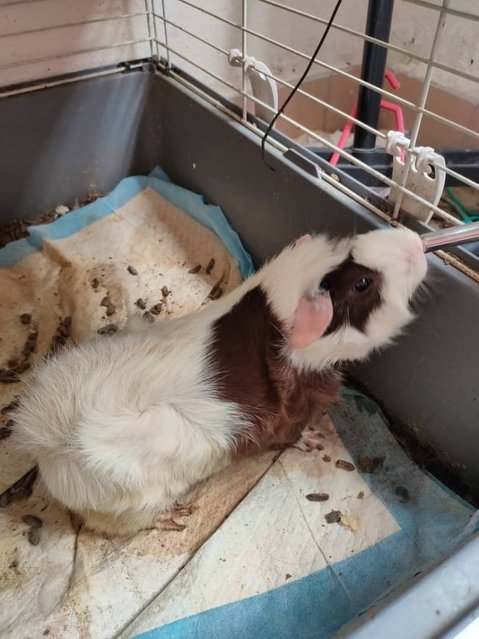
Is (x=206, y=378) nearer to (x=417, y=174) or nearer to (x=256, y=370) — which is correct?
(x=256, y=370)

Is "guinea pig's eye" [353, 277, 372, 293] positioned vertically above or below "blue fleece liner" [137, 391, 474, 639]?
above

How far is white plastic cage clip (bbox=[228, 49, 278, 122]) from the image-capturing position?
1413 millimetres

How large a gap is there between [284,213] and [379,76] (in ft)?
1.78

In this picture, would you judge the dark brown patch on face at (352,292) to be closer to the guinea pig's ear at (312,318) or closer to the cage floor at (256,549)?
the guinea pig's ear at (312,318)

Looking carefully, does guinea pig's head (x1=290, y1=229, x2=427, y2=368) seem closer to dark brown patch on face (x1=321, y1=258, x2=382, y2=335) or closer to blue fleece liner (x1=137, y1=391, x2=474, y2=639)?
dark brown patch on face (x1=321, y1=258, x2=382, y2=335)

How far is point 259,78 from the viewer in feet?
4.75

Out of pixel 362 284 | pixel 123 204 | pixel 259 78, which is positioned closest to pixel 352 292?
pixel 362 284

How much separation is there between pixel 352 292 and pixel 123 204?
109 cm

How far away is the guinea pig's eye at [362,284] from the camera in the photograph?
101 cm

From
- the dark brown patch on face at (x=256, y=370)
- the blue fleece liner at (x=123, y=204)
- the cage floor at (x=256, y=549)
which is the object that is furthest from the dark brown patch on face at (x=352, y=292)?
the blue fleece liner at (x=123, y=204)

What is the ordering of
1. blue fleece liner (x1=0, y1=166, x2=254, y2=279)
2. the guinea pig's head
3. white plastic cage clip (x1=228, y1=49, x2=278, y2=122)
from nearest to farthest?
the guinea pig's head
white plastic cage clip (x1=228, y1=49, x2=278, y2=122)
blue fleece liner (x1=0, y1=166, x2=254, y2=279)

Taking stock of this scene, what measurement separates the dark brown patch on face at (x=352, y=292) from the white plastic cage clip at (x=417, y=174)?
197mm

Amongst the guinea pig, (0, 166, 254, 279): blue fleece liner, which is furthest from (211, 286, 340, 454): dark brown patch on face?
(0, 166, 254, 279): blue fleece liner

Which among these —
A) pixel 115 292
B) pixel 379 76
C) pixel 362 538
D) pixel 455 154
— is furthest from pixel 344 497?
pixel 379 76
